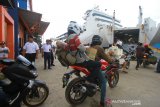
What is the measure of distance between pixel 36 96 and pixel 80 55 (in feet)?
4.41

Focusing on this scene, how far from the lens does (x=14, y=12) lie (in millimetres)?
11938

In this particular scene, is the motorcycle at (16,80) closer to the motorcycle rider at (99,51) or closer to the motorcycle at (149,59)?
the motorcycle rider at (99,51)

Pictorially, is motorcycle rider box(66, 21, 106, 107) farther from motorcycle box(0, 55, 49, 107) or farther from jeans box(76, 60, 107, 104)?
motorcycle box(0, 55, 49, 107)

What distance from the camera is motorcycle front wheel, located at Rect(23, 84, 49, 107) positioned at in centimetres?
431

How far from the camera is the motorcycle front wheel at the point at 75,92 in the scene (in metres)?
4.43

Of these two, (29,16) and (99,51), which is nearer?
(99,51)

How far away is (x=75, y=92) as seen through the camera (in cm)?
463

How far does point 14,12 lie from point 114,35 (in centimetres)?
1095

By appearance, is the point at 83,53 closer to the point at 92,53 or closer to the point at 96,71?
the point at 92,53

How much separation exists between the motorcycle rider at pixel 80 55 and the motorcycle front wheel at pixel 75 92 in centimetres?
34

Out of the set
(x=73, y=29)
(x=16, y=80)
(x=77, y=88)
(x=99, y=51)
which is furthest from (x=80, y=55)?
(x=16, y=80)

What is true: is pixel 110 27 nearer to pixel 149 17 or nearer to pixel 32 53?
pixel 149 17

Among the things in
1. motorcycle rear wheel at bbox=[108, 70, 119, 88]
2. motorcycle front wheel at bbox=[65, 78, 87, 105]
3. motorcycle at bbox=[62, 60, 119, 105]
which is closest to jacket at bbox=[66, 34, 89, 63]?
motorcycle at bbox=[62, 60, 119, 105]

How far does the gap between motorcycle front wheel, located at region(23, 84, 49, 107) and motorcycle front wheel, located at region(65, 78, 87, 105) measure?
585 millimetres
